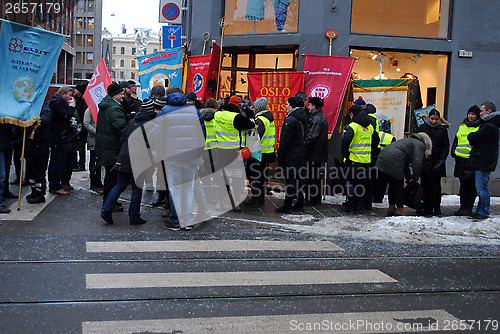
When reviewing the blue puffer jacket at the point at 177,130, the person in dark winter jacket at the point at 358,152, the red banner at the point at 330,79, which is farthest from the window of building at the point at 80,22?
the blue puffer jacket at the point at 177,130

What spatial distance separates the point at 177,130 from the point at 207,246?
1709 mm

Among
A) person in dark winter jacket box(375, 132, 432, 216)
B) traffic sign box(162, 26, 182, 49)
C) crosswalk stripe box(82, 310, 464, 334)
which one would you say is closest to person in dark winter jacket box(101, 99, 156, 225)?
crosswalk stripe box(82, 310, 464, 334)

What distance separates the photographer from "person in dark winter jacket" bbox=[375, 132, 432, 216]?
836cm

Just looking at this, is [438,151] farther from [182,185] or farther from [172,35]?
[172,35]

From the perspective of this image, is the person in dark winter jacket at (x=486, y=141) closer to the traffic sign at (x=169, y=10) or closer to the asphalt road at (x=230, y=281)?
the asphalt road at (x=230, y=281)

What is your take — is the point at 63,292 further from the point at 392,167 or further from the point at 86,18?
the point at 86,18

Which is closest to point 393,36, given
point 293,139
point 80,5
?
point 293,139

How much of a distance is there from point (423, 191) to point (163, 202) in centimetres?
471

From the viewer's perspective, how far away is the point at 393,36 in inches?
473

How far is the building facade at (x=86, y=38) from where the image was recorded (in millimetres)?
90938

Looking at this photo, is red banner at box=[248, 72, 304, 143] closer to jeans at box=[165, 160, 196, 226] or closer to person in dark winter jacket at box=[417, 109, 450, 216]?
person in dark winter jacket at box=[417, 109, 450, 216]

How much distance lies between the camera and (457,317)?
446 cm

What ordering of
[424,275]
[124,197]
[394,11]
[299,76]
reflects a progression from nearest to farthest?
[424,275], [124,197], [299,76], [394,11]

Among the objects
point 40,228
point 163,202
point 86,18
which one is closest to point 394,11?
point 163,202
